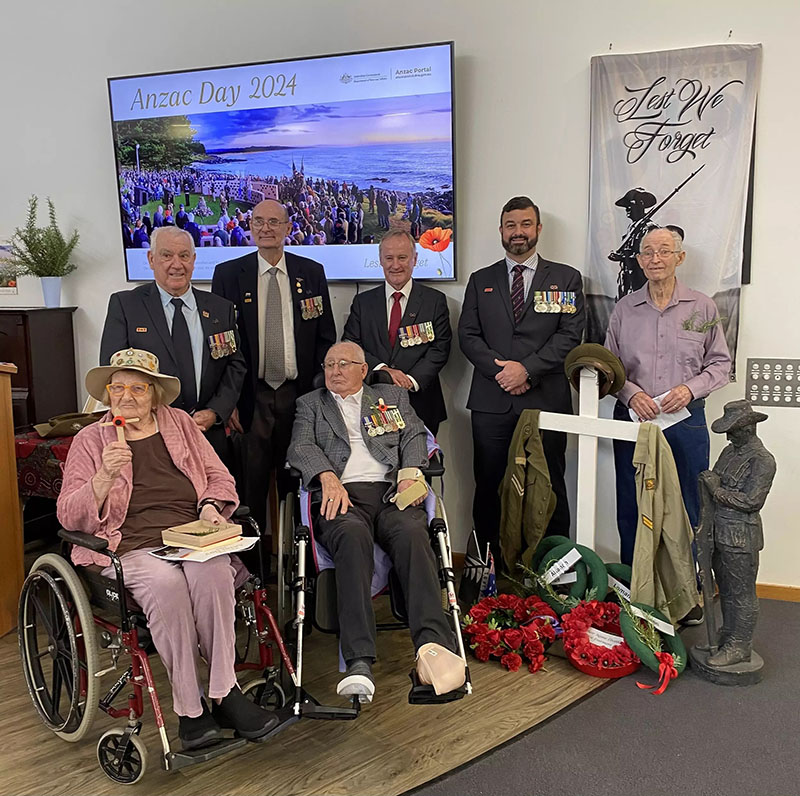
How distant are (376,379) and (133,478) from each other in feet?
3.51

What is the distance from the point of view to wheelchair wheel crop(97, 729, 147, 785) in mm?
2400

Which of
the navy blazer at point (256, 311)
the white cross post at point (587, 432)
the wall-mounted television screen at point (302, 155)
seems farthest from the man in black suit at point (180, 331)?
the white cross post at point (587, 432)

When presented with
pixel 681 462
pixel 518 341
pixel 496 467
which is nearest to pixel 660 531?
pixel 681 462

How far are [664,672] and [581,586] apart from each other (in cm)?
52

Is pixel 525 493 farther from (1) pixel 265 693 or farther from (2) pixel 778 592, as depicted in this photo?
(1) pixel 265 693

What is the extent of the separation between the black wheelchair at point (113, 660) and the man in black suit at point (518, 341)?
128 centimetres

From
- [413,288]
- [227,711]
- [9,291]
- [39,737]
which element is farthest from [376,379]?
[9,291]

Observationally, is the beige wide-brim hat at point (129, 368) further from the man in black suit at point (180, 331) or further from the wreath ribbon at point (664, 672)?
the wreath ribbon at point (664, 672)

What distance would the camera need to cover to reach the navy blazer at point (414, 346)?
12.6 feet

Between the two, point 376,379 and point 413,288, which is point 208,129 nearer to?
point 413,288

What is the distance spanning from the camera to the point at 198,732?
7.96 feet

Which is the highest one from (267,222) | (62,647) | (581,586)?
(267,222)

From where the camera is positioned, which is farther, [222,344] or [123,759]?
[222,344]

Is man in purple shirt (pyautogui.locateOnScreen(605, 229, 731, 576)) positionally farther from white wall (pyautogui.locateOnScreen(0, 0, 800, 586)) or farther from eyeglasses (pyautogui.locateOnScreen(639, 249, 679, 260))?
white wall (pyautogui.locateOnScreen(0, 0, 800, 586))
